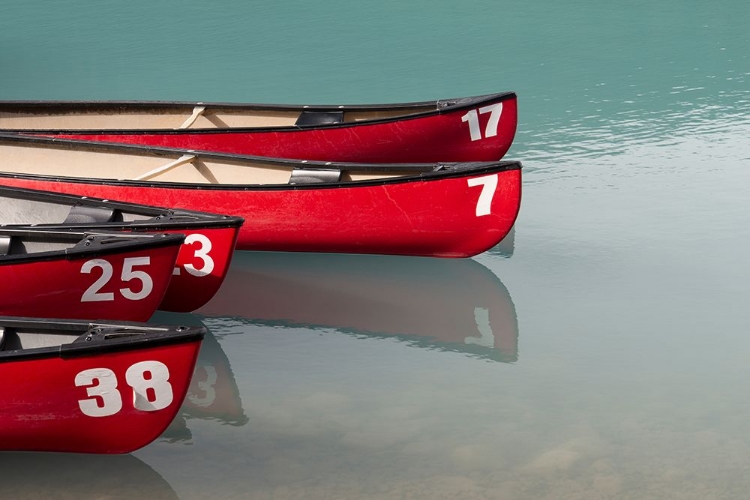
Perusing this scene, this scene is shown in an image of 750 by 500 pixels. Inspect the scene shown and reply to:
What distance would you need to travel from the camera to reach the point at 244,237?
274 inches

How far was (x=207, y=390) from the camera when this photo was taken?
17.5 feet

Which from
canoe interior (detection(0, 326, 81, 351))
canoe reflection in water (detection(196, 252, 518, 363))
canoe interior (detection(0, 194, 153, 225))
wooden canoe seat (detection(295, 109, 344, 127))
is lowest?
canoe reflection in water (detection(196, 252, 518, 363))

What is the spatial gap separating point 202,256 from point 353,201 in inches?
48.1

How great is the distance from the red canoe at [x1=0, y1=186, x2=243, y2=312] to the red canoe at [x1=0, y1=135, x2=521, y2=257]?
0.66 m

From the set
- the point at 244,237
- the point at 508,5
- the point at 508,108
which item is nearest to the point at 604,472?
the point at 244,237

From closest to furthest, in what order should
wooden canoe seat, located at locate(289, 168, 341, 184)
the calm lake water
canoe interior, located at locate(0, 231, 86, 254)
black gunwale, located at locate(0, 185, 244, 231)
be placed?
1. the calm lake water
2. canoe interior, located at locate(0, 231, 86, 254)
3. black gunwale, located at locate(0, 185, 244, 231)
4. wooden canoe seat, located at locate(289, 168, 341, 184)

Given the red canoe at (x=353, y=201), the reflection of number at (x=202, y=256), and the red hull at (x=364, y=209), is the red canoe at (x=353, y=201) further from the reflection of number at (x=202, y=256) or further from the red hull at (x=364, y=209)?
the reflection of number at (x=202, y=256)

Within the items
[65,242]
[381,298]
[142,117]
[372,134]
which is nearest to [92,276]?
[65,242]

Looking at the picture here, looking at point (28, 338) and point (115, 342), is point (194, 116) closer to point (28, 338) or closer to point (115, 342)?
point (28, 338)

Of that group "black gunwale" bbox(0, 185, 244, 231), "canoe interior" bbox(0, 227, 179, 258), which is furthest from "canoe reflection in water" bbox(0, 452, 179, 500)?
"black gunwale" bbox(0, 185, 244, 231)

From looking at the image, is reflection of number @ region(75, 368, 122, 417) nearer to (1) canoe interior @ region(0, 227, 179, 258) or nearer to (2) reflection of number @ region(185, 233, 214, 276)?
(1) canoe interior @ region(0, 227, 179, 258)

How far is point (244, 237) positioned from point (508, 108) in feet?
7.49

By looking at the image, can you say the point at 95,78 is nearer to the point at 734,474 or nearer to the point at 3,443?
the point at 3,443

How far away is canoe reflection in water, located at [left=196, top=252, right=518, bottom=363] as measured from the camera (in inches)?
234
